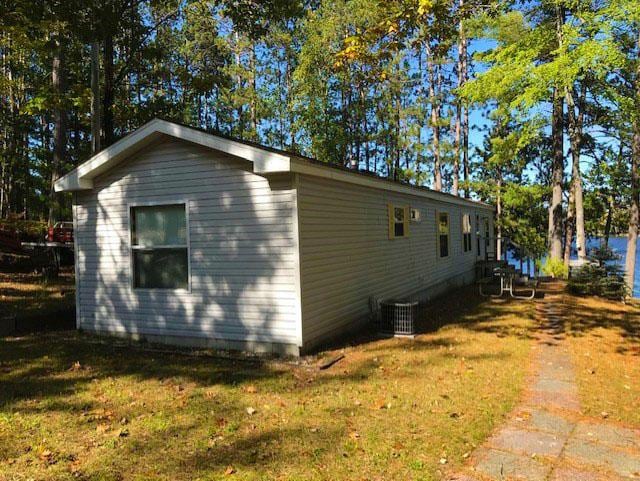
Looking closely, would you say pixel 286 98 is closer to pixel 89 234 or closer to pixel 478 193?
pixel 478 193

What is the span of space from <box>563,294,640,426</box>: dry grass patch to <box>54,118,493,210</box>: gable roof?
15.4 ft

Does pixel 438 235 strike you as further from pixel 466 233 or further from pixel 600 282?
pixel 600 282

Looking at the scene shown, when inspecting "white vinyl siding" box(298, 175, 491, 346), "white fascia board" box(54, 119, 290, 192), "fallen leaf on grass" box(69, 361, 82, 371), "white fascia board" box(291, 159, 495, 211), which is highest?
"white fascia board" box(54, 119, 290, 192)

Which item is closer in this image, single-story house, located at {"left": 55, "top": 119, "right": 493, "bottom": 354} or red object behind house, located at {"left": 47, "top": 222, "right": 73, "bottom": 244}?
single-story house, located at {"left": 55, "top": 119, "right": 493, "bottom": 354}

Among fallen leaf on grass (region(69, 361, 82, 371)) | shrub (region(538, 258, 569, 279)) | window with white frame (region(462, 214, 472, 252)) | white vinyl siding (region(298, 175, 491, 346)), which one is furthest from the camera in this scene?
shrub (region(538, 258, 569, 279))

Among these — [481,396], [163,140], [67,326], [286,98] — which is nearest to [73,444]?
[481,396]

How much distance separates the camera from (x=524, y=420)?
4598 millimetres

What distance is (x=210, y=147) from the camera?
7.11m

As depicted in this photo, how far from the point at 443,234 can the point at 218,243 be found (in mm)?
8748

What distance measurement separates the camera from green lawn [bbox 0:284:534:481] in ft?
12.2

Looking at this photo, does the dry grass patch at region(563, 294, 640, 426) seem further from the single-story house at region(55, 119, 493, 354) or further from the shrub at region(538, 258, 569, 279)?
the shrub at region(538, 258, 569, 279)

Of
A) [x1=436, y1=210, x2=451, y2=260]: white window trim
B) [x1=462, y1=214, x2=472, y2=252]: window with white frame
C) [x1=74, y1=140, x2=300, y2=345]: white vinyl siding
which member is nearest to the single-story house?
[x1=74, y1=140, x2=300, y2=345]: white vinyl siding

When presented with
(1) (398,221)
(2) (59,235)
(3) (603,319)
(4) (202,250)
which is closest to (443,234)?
(1) (398,221)

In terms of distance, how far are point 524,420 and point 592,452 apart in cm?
76
